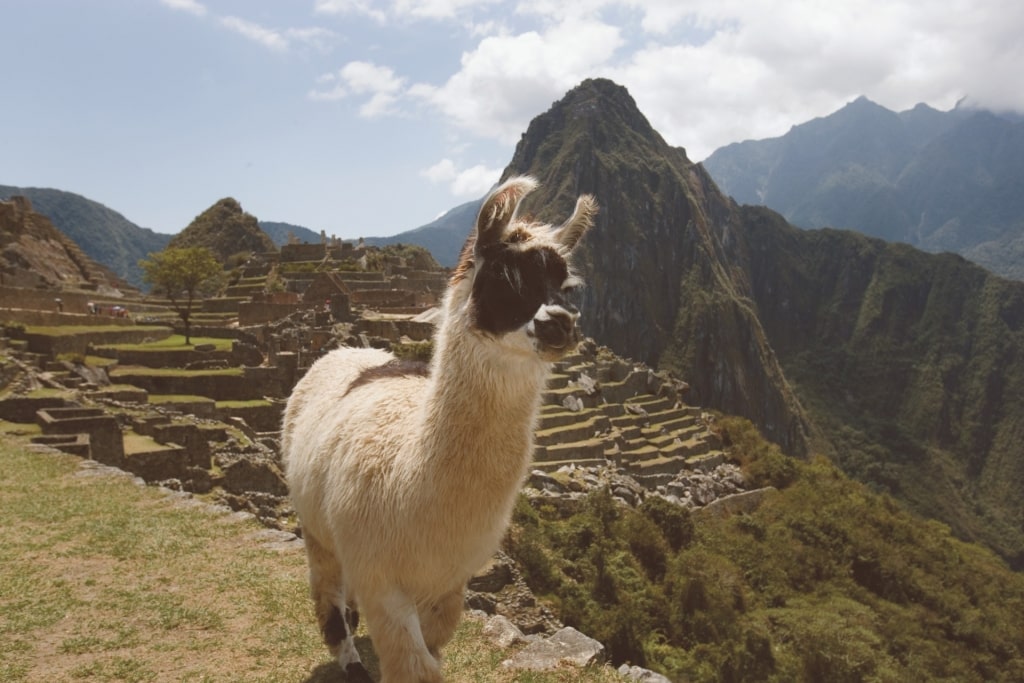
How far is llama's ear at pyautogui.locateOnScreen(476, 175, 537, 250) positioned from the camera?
2.15 m

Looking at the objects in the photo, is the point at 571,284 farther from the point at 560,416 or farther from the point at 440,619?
the point at 560,416

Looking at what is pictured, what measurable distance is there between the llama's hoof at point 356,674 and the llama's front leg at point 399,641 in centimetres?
86

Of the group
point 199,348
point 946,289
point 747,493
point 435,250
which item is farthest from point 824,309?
point 199,348

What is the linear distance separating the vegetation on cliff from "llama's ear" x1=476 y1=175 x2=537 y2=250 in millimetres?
9200

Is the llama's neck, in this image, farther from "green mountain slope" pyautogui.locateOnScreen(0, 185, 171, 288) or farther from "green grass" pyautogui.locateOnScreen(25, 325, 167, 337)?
"green mountain slope" pyautogui.locateOnScreen(0, 185, 171, 288)

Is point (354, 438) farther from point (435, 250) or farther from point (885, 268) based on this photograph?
point (885, 268)

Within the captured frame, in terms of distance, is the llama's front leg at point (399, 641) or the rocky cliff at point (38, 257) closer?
the llama's front leg at point (399, 641)

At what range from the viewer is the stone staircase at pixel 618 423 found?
73.8 feet

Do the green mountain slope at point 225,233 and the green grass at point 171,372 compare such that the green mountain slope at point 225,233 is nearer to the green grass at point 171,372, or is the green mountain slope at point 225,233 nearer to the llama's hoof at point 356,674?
the green grass at point 171,372

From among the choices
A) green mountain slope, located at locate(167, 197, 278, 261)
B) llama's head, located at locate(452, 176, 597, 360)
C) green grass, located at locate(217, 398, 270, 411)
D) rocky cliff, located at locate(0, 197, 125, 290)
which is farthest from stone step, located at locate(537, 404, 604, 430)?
green mountain slope, located at locate(167, 197, 278, 261)

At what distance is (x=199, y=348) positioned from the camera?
19.8 m

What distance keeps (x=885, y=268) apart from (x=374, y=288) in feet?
574

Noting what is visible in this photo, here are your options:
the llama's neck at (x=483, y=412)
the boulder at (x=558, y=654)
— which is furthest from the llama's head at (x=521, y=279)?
the boulder at (x=558, y=654)

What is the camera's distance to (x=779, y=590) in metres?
18.3
